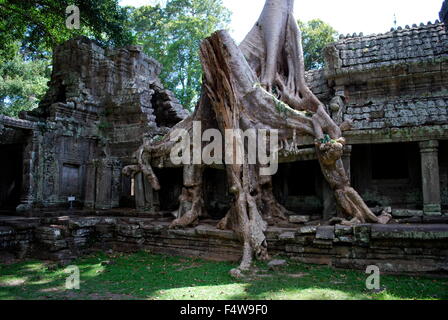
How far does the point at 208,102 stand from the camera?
9.16m

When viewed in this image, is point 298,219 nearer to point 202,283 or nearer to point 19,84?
point 202,283

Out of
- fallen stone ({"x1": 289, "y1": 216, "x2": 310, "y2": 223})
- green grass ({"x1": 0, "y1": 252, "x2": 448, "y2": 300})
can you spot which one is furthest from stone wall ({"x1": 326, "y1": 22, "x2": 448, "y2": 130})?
green grass ({"x1": 0, "y1": 252, "x2": 448, "y2": 300})

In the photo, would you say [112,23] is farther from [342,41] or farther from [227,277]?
[227,277]

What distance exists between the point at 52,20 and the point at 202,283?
42.0 ft

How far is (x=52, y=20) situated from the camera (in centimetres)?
1391

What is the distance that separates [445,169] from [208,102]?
6.03 meters

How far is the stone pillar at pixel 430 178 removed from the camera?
7344mm

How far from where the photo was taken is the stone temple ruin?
21.9 ft

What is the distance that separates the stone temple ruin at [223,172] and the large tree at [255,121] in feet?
1.47

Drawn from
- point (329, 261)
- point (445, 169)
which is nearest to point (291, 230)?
point (329, 261)

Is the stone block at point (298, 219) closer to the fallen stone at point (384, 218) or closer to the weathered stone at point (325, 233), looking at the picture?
the weathered stone at point (325, 233)

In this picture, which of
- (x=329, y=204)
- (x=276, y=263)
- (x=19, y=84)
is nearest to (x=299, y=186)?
(x=329, y=204)

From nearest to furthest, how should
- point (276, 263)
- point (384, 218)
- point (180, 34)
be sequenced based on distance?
1. point (276, 263)
2. point (384, 218)
3. point (180, 34)

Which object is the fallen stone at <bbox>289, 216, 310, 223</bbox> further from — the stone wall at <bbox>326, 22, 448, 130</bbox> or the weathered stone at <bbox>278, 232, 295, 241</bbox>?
the stone wall at <bbox>326, 22, 448, 130</bbox>
